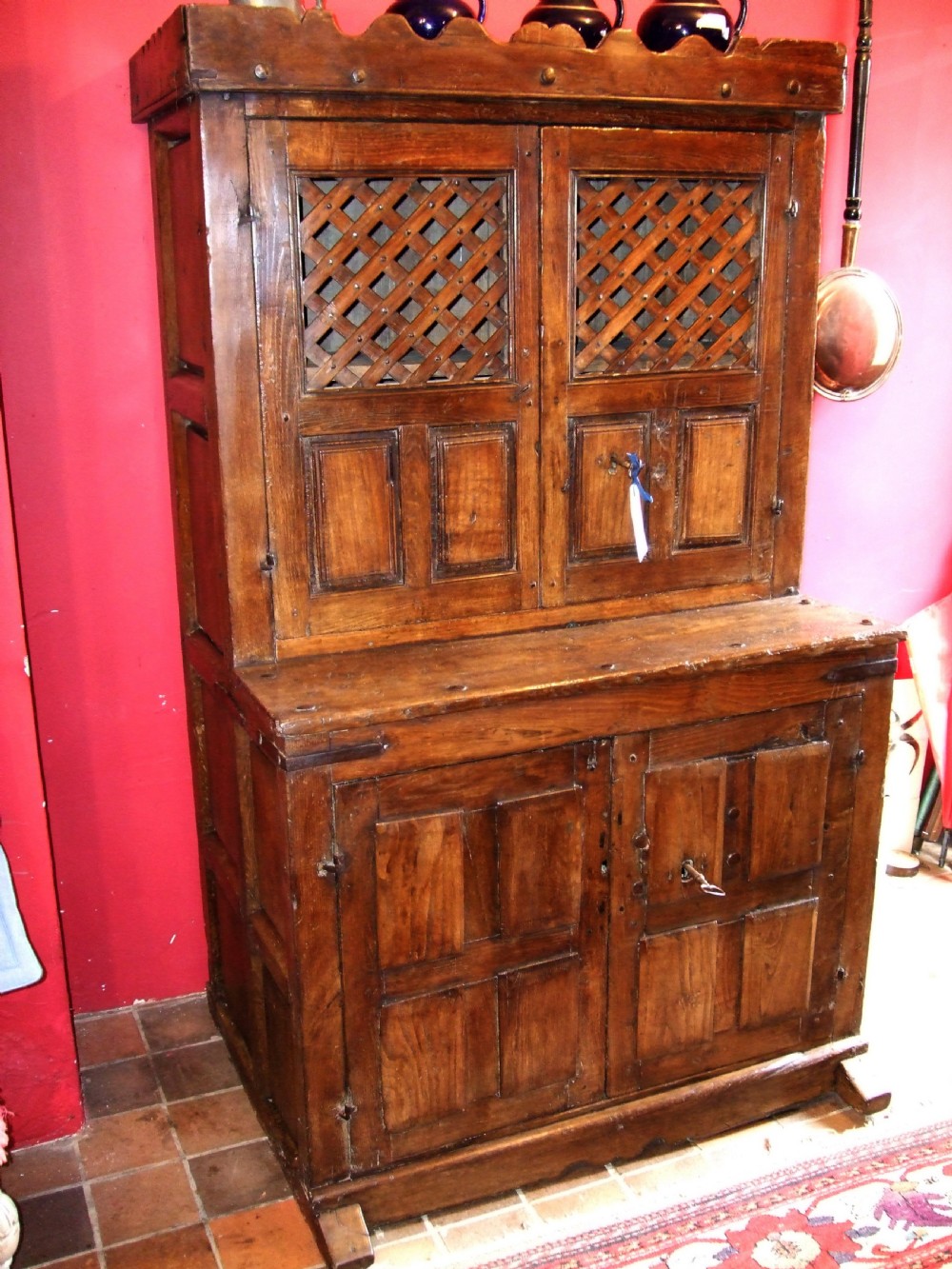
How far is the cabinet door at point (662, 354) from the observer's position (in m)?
2.28

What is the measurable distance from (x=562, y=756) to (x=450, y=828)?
0.24m

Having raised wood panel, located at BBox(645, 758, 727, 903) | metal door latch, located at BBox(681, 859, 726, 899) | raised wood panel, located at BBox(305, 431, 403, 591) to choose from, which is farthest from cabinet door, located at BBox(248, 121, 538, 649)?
metal door latch, located at BBox(681, 859, 726, 899)

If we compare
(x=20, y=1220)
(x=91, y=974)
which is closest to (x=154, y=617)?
(x=91, y=974)

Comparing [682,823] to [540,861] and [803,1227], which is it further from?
[803,1227]

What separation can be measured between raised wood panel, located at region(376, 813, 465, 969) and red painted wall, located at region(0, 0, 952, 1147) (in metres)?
0.88

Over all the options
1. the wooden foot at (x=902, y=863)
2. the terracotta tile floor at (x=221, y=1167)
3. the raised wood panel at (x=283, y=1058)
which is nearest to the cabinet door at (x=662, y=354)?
the raised wood panel at (x=283, y=1058)

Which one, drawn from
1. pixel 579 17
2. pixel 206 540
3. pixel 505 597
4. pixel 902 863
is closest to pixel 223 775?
pixel 206 540

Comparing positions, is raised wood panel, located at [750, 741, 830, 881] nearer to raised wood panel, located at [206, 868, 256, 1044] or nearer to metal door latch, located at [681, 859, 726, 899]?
metal door latch, located at [681, 859, 726, 899]

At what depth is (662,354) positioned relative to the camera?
7.88 feet

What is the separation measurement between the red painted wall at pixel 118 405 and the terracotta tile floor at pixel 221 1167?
0.24m

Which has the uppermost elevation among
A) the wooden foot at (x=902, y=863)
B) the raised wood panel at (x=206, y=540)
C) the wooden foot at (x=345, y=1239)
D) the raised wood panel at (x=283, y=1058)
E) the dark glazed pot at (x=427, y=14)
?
the dark glazed pot at (x=427, y=14)

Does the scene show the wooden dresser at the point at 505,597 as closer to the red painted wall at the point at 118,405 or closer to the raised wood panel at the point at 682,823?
the raised wood panel at the point at 682,823

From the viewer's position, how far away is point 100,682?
2.68m

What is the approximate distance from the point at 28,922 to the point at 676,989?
1293mm
